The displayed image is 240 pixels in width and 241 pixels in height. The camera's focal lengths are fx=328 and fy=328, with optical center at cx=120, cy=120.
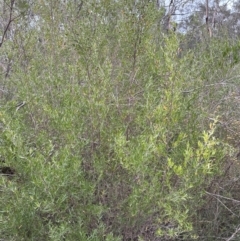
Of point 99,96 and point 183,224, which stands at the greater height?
point 99,96

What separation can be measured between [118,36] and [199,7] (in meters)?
6.20

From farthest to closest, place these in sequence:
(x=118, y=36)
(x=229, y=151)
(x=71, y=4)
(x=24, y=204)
Result: (x=71, y=4)
(x=118, y=36)
(x=229, y=151)
(x=24, y=204)

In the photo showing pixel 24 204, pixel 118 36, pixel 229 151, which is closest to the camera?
pixel 24 204

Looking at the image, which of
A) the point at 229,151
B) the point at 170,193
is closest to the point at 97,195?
the point at 170,193

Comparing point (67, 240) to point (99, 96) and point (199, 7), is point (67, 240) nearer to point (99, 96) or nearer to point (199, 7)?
point (99, 96)

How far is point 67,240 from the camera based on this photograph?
199 centimetres

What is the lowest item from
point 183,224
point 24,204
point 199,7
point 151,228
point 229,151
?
point 151,228

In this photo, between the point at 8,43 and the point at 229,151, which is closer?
the point at 229,151

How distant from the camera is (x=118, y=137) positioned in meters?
2.01

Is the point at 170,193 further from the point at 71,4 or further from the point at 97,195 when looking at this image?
the point at 71,4

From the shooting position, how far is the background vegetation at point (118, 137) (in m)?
1.96

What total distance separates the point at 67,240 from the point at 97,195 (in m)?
0.41

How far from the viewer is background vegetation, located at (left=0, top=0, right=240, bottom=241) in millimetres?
1961

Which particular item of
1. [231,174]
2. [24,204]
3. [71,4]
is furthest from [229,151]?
[71,4]
